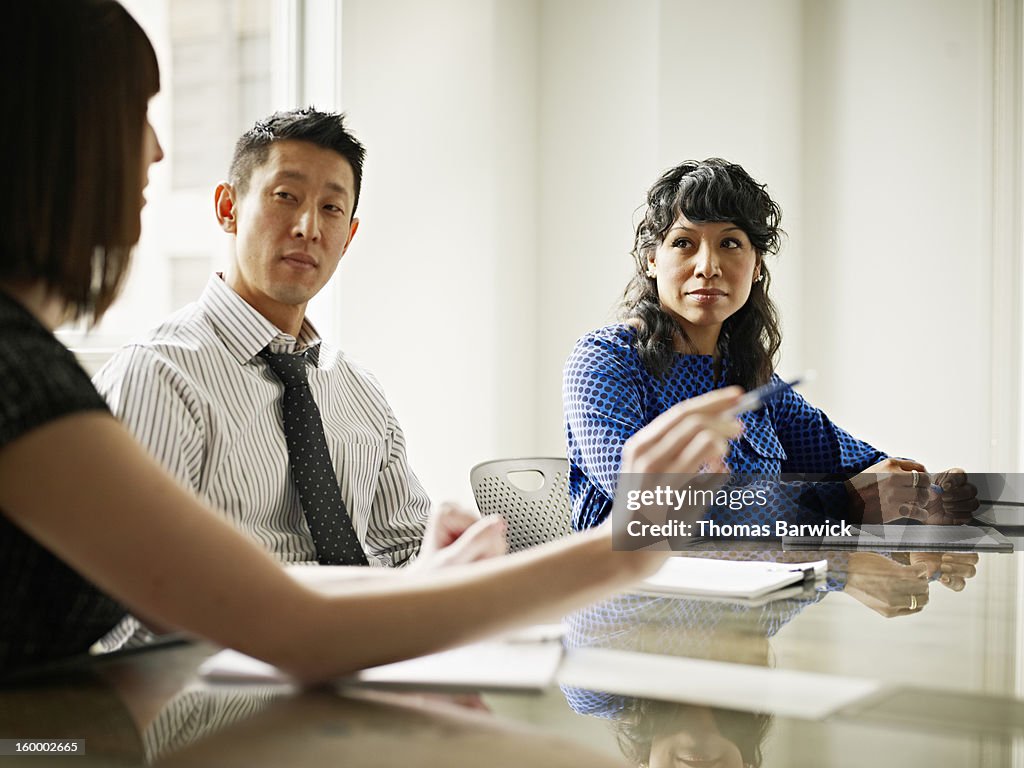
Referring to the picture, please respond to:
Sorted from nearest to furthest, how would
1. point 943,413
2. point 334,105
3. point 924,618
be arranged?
point 924,618, point 334,105, point 943,413

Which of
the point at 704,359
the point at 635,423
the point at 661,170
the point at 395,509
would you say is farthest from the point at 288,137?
the point at 661,170

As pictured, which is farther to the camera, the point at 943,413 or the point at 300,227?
the point at 943,413

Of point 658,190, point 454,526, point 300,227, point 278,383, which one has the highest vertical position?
point 658,190

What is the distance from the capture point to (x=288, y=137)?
1.89 metres

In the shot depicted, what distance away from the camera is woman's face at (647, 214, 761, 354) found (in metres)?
2.30

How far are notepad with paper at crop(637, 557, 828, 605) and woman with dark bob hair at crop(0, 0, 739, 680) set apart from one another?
0.42 meters

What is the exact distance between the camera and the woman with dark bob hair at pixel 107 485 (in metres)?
0.72

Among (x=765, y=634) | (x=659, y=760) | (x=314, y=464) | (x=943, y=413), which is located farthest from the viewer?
(x=943, y=413)

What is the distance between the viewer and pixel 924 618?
1110 mm

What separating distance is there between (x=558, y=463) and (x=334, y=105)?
1.74m

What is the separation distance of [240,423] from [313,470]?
14 centimetres

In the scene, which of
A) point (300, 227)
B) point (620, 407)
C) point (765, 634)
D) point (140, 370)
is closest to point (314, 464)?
point (140, 370)

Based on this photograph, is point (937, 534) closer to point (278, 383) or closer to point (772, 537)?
point (772, 537)

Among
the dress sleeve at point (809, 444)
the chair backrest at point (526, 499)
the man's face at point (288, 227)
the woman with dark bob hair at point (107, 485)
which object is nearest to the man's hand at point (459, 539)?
the woman with dark bob hair at point (107, 485)
